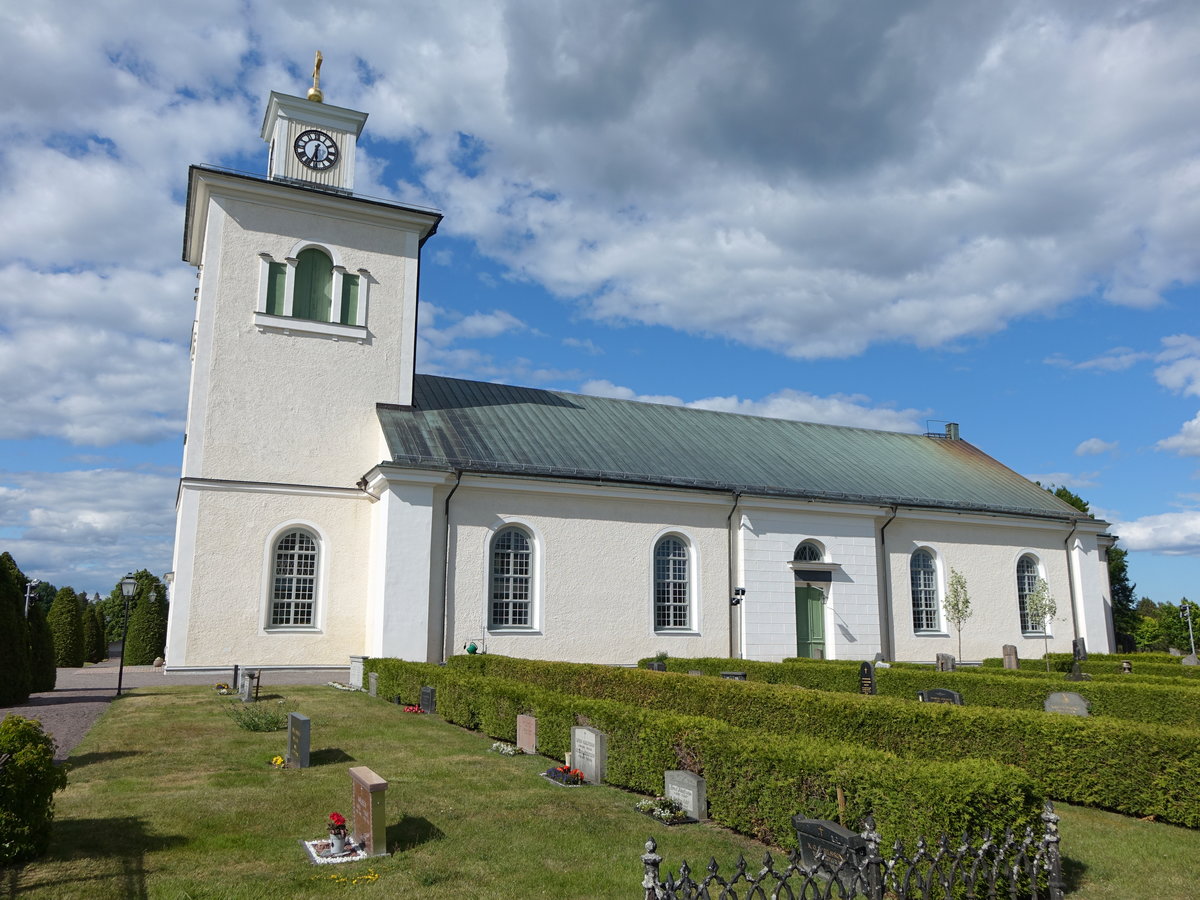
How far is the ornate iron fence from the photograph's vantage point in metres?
4.83

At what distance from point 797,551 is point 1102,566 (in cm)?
1328

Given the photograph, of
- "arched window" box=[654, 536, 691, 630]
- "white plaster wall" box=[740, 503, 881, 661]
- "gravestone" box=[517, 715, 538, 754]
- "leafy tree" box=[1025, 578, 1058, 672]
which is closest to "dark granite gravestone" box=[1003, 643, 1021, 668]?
"white plaster wall" box=[740, 503, 881, 661]

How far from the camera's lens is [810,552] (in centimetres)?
2486

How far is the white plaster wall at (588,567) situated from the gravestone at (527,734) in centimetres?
849

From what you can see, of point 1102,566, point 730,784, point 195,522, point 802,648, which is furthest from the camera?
point 1102,566

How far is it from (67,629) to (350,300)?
69.3 ft

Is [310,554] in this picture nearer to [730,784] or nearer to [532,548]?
[532,548]

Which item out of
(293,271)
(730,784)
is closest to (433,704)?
(730,784)

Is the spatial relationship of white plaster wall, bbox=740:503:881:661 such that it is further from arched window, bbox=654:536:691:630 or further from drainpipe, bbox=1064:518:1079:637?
drainpipe, bbox=1064:518:1079:637

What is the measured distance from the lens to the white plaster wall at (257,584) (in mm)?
19406

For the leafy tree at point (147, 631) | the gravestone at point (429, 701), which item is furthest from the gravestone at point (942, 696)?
the leafy tree at point (147, 631)

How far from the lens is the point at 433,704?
15.1 m

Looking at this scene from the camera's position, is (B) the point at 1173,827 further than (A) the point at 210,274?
No

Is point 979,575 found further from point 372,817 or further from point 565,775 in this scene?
point 372,817
